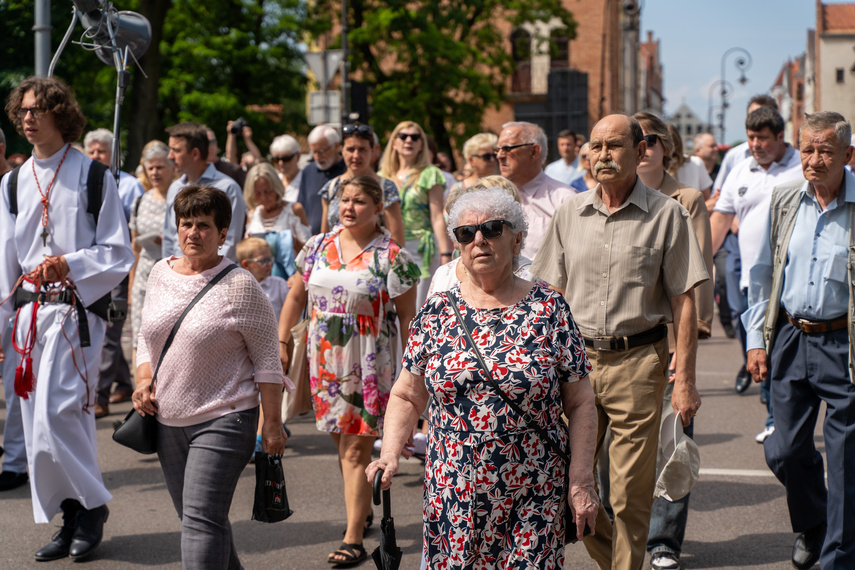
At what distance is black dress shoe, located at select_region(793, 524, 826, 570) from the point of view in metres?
5.15

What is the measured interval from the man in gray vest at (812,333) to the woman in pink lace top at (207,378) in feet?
7.87

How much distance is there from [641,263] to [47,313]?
3.02 m

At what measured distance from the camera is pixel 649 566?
526cm

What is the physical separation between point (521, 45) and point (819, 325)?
33.2m

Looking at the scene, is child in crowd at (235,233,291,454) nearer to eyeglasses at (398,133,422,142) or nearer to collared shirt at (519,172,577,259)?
eyeglasses at (398,133,422,142)

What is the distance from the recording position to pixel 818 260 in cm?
488

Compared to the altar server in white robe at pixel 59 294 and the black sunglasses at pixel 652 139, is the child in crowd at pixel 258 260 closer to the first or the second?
the altar server in white robe at pixel 59 294

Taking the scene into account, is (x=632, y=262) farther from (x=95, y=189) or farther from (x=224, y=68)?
(x=224, y=68)

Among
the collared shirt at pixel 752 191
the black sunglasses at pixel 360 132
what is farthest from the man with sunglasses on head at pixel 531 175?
the collared shirt at pixel 752 191

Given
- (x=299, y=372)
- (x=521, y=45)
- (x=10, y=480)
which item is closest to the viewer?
(x=299, y=372)

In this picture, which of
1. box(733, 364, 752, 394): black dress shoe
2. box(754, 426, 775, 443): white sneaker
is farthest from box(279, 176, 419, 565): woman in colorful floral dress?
box(733, 364, 752, 394): black dress shoe

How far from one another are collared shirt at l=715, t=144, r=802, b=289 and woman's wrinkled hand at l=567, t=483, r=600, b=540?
4.68 meters

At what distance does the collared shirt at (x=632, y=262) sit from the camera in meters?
4.52

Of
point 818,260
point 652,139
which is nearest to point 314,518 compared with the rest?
point 652,139
